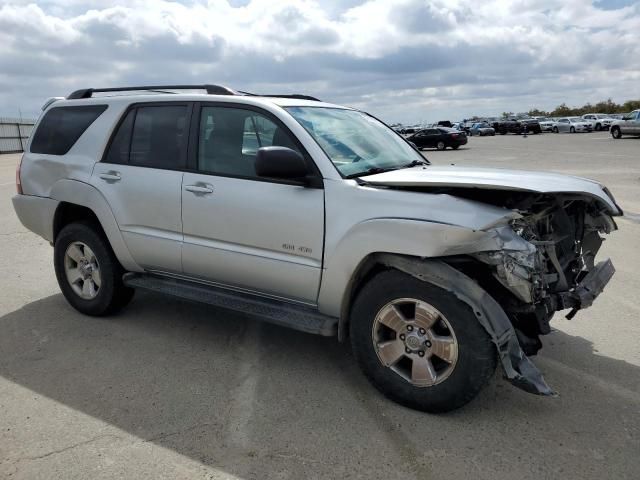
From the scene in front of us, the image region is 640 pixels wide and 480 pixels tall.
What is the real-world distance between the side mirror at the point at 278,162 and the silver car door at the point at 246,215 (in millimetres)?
190

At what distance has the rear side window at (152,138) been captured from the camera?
168 inches

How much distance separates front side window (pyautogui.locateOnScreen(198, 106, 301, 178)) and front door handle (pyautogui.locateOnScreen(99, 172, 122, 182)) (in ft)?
2.73

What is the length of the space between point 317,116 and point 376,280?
1.40 metres

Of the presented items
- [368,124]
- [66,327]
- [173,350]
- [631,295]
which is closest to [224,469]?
[173,350]

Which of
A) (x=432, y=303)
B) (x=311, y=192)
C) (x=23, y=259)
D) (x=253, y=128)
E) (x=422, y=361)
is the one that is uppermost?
(x=253, y=128)

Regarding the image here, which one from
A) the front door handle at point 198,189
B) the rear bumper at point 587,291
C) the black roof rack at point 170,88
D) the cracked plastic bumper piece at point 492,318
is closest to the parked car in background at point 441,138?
the black roof rack at point 170,88

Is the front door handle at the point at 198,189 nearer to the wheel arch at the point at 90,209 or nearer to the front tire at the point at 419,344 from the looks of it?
the wheel arch at the point at 90,209

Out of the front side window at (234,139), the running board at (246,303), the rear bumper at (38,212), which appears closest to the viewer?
the running board at (246,303)

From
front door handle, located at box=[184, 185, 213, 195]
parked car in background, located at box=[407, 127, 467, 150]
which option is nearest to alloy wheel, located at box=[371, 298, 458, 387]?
front door handle, located at box=[184, 185, 213, 195]

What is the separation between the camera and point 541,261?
3.19 m

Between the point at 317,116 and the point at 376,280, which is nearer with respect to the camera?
the point at 376,280

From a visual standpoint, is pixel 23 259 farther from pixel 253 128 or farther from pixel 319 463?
pixel 319 463

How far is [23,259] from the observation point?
7.10 meters

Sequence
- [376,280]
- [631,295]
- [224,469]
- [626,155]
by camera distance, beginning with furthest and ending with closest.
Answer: [626,155] < [631,295] < [376,280] < [224,469]
